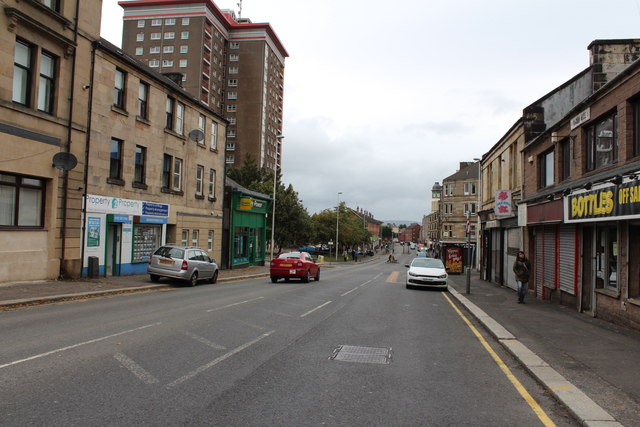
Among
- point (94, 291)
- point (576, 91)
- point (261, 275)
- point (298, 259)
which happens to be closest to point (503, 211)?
point (576, 91)

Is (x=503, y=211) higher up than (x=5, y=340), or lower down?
higher up

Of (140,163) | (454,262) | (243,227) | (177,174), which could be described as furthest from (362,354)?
(454,262)

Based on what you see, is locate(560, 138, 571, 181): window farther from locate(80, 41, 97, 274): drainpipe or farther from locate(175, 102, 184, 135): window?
locate(175, 102, 184, 135): window

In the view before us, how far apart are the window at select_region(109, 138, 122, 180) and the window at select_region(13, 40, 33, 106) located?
4.59 meters

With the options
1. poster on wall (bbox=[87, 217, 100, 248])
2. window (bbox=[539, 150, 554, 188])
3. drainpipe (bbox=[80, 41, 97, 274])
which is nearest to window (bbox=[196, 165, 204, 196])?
poster on wall (bbox=[87, 217, 100, 248])

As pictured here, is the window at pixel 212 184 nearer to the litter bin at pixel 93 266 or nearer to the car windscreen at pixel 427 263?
the litter bin at pixel 93 266

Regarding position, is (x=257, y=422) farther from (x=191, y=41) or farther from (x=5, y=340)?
(x=191, y=41)

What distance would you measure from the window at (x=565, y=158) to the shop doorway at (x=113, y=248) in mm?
17596

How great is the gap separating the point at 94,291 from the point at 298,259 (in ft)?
34.4

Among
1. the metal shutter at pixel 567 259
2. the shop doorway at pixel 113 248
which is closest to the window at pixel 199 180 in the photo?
the shop doorway at pixel 113 248

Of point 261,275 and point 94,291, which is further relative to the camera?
point 261,275

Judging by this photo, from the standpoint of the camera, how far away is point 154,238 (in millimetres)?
23219

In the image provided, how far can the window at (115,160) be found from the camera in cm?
1998

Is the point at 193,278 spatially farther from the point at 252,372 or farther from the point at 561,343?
the point at 561,343
